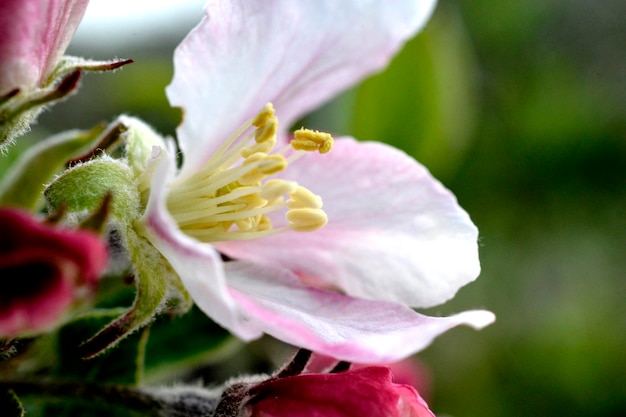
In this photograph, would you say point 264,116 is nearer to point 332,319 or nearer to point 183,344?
point 332,319

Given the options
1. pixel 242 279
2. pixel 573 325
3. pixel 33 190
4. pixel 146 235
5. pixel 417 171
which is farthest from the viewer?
pixel 573 325

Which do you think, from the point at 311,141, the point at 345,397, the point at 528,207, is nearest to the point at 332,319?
the point at 345,397

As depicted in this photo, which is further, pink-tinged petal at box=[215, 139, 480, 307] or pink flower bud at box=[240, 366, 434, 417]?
pink-tinged petal at box=[215, 139, 480, 307]

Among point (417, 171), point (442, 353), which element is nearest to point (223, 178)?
point (417, 171)

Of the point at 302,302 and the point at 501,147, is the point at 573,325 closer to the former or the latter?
the point at 501,147

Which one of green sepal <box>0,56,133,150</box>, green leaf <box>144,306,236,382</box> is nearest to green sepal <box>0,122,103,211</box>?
green sepal <box>0,56,133,150</box>

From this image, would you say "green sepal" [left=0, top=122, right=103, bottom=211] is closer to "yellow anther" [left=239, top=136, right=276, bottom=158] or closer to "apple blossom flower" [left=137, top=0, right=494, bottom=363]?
"apple blossom flower" [left=137, top=0, right=494, bottom=363]
